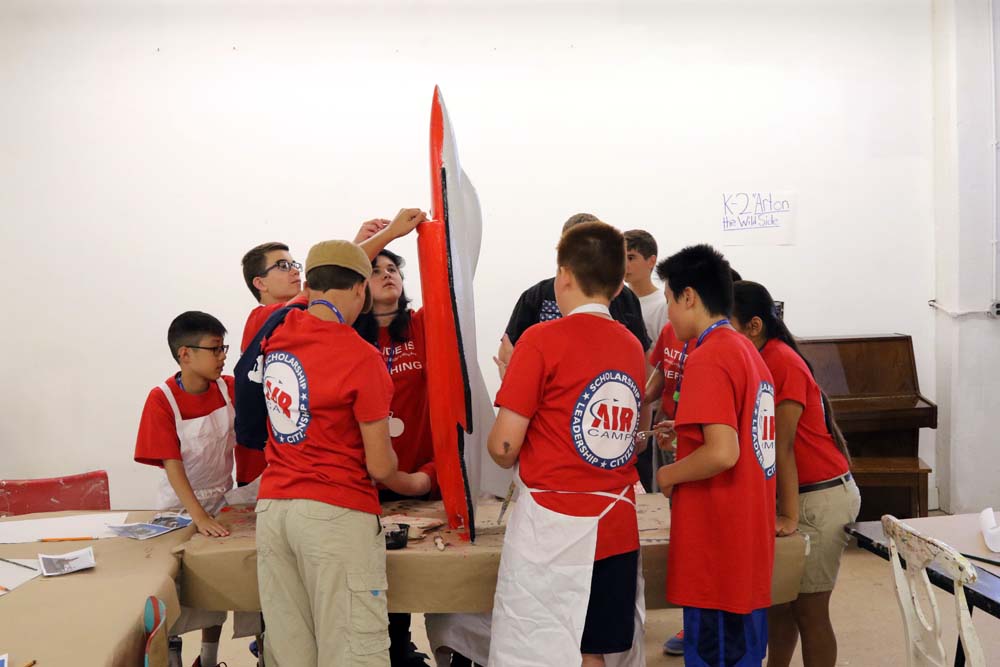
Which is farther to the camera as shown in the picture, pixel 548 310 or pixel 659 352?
pixel 548 310

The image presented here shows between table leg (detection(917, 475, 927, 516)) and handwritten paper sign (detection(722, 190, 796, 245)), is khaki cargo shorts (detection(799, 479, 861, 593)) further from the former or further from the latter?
handwritten paper sign (detection(722, 190, 796, 245))

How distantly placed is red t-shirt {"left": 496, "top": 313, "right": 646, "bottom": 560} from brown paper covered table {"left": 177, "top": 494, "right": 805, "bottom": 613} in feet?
1.00

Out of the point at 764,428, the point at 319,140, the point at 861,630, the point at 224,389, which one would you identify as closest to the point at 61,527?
the point at 224,389

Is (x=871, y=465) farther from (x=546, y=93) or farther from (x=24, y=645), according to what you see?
(x=24, y=645)

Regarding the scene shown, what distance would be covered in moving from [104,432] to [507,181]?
9.14 ft

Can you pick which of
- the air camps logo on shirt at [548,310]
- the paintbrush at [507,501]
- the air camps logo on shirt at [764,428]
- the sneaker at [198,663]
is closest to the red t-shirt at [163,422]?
the sneaker at [198,663]

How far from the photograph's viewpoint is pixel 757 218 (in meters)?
5.05

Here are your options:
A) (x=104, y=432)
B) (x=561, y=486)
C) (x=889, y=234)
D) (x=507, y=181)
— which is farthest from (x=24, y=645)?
(x=889, y=234)

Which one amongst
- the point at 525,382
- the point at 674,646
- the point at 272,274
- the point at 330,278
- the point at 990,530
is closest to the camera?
the point at 525,382

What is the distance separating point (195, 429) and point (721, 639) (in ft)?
5.43

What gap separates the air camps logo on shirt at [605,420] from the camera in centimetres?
197

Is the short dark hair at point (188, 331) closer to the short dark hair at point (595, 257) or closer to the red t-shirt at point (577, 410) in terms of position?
the red t-shirt at point (577, 410)

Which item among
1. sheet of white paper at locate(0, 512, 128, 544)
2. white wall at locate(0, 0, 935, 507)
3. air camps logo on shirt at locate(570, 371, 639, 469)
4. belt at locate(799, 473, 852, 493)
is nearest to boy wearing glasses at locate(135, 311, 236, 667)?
sheet of white paper at locate(0, 512, 128, 544)

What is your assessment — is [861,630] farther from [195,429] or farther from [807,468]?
[195,429]
